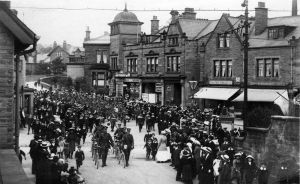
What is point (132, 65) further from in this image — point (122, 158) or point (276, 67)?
point (122, 158)

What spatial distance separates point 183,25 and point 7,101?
1310 inches

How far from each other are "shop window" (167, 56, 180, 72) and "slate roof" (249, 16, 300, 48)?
30.2 ft

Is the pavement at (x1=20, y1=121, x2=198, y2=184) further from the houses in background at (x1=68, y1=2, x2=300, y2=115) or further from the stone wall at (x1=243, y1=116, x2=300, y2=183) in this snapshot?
the houses in background at (x1=68, y1=2, x2=300, y2=115)

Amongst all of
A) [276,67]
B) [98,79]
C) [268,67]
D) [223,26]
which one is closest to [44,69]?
[98,79]

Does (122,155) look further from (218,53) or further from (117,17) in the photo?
(117,17)

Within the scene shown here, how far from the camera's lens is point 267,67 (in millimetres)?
35156

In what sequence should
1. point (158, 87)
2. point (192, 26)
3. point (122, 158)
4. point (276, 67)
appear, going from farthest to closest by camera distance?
1. point (158, 87)
2. point (192, 26)
3. point (276, 67)
4. point (122, 158)

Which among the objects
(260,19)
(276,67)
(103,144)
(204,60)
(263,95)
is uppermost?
(260,19)

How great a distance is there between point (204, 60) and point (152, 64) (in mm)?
8870

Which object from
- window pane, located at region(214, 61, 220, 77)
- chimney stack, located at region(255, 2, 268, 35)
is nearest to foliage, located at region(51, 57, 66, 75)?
window pane, located at region(214, 61, 220, 77)

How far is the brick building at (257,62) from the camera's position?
33219 millimetres

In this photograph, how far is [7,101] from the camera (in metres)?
13.8

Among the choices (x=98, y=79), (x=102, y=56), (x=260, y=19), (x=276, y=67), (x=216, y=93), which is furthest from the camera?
(x=102, y=56)

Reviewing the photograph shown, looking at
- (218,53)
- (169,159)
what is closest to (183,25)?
(218,53)
